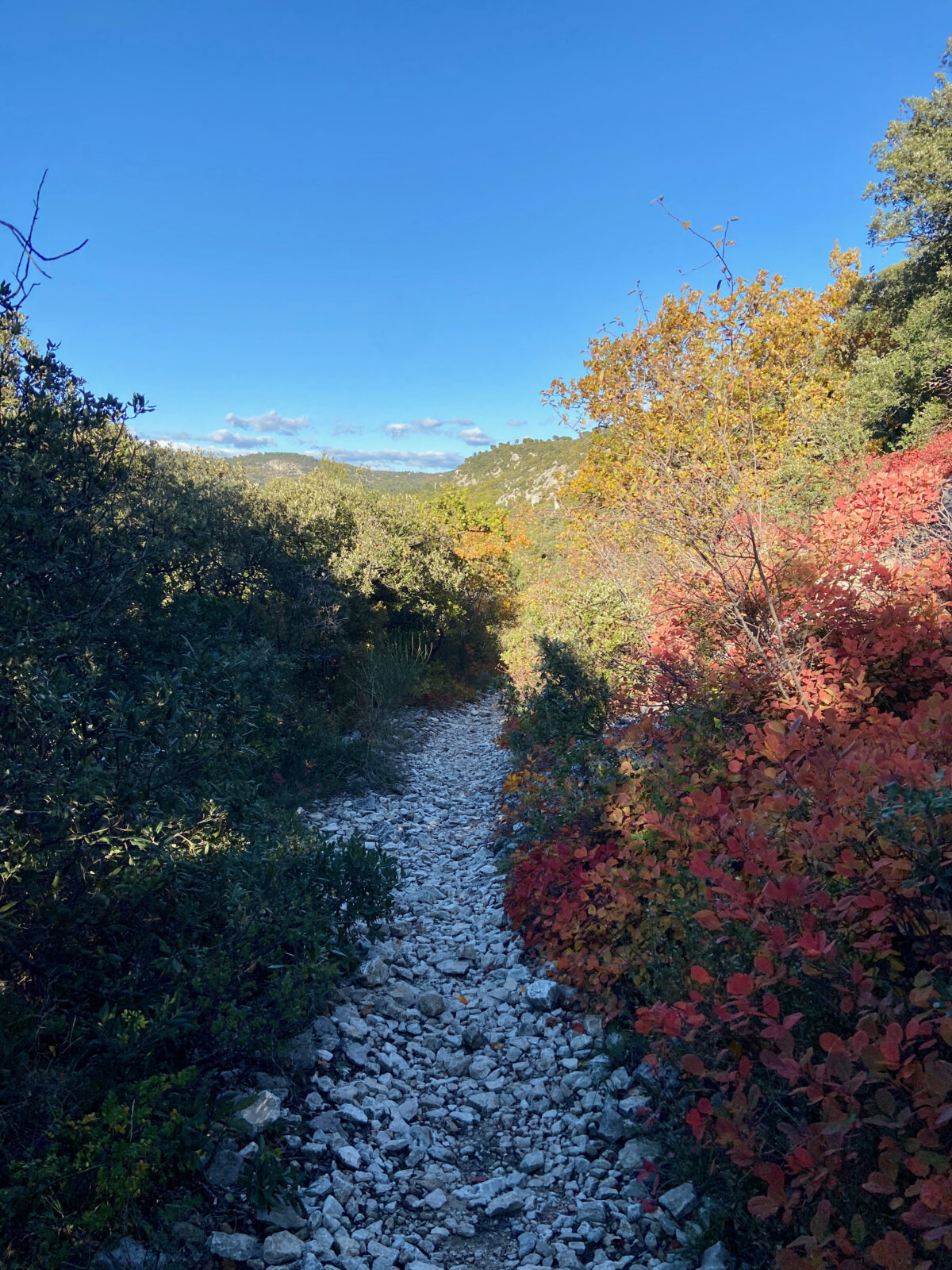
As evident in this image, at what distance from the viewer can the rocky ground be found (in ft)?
9.05

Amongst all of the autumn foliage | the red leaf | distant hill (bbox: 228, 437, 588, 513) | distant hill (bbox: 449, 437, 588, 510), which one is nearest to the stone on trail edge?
the autumn foliage

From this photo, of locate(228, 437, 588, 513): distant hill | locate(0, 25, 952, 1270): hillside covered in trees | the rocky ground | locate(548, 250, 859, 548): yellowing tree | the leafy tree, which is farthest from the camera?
locate(228, 437, 588, 513): distant hill

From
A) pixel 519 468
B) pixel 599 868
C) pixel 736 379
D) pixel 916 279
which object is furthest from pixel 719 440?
pixel 519 468

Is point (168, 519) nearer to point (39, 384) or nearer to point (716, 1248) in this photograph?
point (39, 384)

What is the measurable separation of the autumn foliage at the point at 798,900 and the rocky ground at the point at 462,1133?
1.18 feet

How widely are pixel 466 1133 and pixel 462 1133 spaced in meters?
0.02

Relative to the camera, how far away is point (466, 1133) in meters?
3.58

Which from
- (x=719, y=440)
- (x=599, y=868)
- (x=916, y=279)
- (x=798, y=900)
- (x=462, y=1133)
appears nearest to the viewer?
(x=798, y=900)

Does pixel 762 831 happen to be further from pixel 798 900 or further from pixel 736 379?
pixel 736 379

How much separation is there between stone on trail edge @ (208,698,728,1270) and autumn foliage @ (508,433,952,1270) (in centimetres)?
33

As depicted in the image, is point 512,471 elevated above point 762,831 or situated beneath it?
elevated above

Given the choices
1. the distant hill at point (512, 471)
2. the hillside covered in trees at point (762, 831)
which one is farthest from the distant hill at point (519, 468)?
the hillside covered in trees at point (762, 831)

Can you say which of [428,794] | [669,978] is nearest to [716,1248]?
[669,978]

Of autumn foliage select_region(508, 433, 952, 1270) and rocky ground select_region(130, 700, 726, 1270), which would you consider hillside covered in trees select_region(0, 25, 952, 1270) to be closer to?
autumn foliage select_region(508, 433, 952, 1270)
